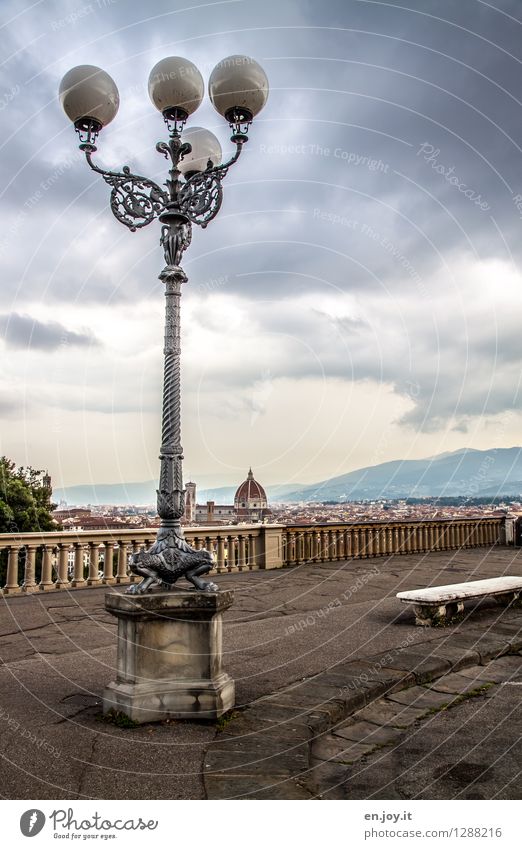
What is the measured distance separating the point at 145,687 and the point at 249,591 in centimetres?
587

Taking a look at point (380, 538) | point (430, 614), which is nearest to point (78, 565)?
point (430, 614)

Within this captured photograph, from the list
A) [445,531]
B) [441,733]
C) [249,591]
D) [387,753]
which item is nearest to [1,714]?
[387,753]

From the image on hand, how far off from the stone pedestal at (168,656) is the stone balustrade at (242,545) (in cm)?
564

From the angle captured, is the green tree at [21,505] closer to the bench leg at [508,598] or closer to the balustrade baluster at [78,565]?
the balustrade baluster at [78,565]

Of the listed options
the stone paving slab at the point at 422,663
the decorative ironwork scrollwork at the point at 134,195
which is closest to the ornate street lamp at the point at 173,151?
the decorative ironwork scrollwork at the point at 134,195

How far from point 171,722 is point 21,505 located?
24.7m

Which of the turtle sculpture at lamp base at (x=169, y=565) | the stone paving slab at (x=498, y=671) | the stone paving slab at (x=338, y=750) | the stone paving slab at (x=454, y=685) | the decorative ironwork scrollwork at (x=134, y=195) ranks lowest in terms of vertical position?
the stone paving slab at (x=498, y=671)

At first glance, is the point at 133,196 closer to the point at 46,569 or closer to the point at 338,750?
the point at 338,750

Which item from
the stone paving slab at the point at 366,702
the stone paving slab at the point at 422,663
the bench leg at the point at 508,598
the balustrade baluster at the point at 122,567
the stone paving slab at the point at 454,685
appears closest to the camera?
the stone paving slab at the point at 366,702

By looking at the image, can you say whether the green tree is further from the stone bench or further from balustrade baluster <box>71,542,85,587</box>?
the stone bench

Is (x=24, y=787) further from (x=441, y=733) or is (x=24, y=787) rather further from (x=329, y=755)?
(x=441, y=733)

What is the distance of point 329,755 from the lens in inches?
140

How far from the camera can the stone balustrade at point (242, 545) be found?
9445 mm

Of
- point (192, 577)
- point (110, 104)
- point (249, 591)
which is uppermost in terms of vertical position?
point (110, 104)
